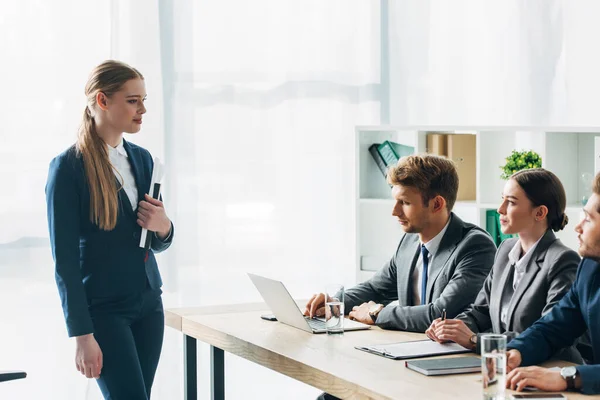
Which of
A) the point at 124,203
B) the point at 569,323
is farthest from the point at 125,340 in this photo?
the point at 569,323

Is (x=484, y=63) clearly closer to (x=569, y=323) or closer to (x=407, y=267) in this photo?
(x=407, y=267)

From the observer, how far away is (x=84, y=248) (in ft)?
8.32

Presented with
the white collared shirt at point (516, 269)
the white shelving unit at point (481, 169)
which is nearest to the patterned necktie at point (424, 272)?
the white collared shirt at point (516, 269)

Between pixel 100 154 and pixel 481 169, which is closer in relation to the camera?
pixel 100 154

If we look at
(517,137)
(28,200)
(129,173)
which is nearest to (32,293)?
(28,200)

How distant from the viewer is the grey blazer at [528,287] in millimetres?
2406

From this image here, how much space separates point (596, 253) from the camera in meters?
2.12

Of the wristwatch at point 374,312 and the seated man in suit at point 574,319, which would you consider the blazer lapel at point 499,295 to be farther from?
the wristwatch at point 374,312

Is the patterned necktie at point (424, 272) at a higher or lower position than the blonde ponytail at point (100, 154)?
lower

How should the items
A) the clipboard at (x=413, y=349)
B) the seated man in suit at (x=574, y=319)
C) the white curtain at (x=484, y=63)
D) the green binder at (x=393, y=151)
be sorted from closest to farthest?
the seated man in suit at (x=574, y=319) < the clipboard at (x=413, y=349) < the green binder at (x=393, y=151) < the white curtain at (x=484, y=63)

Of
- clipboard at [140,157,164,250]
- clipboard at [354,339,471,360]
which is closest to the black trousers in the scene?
clipboard at [140,157,164,250]

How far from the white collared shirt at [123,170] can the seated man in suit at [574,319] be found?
118 centimetres

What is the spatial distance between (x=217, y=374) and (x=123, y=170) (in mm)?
934

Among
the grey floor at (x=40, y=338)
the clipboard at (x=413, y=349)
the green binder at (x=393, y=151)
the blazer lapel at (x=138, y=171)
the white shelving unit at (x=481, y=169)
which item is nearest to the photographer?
the clipboard at (x=413, y=349)
